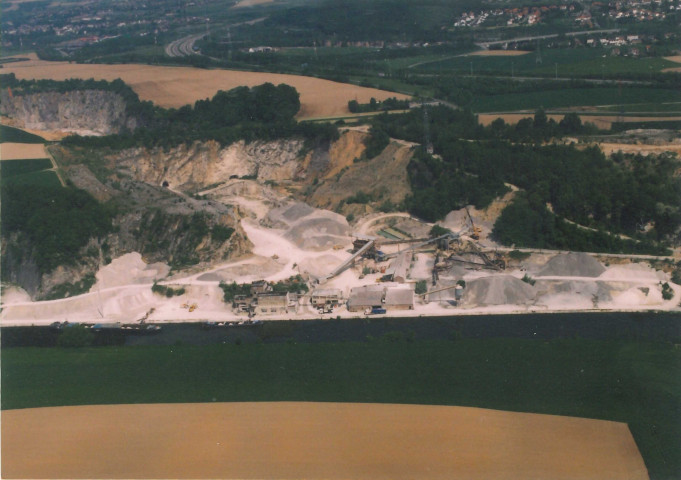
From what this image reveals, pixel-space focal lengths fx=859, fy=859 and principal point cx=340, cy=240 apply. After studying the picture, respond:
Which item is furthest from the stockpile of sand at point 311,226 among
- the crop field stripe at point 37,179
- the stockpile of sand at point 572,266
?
the crop field stripe at point 37,179

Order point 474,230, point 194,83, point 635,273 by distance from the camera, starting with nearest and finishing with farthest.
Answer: point 635,273 < point 474,230 < point 194,83

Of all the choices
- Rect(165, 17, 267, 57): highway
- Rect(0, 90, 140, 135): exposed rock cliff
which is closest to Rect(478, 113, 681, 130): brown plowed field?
Rect(0, 90, 140, 135): exposed rock cliff

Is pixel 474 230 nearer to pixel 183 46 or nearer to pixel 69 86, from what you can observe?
pixel 69 86

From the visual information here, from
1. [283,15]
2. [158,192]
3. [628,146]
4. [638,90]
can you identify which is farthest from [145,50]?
[628,146]

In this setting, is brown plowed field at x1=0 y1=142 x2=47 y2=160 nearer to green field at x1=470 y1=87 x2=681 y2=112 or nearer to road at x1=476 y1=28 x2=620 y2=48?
green field at x1=470 y1=87 x2=681 y2=112

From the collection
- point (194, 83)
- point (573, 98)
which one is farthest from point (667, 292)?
point (194, 83)

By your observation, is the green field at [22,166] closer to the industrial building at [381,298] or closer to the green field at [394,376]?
the green field at [394,376]
